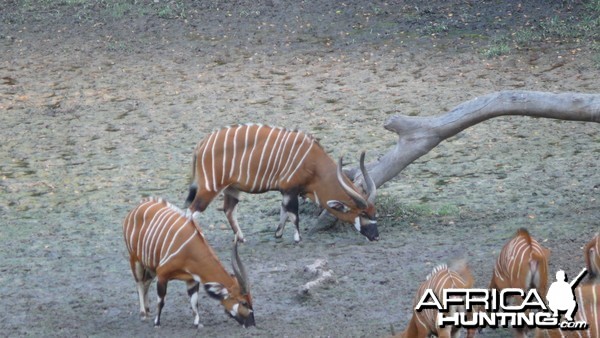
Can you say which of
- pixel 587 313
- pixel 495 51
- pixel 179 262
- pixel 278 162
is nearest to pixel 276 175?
pixel 278 162

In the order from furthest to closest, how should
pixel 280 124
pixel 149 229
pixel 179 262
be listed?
pixel 280 124
pixel 149 229
pixel 179 262

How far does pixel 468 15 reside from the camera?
553 inches

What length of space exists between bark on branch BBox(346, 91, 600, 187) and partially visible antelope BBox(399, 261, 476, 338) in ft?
8.44

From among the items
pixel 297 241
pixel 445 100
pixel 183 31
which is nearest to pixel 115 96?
pixel 183 31

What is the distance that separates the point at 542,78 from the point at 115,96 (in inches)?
179

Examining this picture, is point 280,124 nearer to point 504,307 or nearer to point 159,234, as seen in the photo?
point 159,234

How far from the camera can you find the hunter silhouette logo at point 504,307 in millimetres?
5602

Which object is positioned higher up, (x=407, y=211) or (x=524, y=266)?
(x=524, y=266)

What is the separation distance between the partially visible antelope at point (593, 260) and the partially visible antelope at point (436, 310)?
850 mm

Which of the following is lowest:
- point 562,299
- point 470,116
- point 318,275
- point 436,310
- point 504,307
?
point 318,275

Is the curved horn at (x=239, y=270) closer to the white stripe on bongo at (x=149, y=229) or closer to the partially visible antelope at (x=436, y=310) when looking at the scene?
the white stripe on bongo at (x=149, y=229)

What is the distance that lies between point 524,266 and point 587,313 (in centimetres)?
69

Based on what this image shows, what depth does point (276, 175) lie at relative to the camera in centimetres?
866

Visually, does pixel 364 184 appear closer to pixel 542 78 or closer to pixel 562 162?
pixel 562 162
